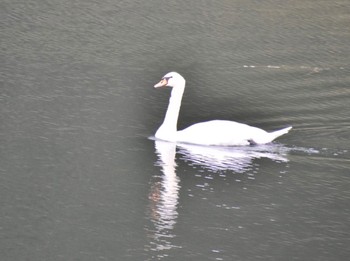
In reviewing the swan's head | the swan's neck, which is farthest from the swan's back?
the swan's head

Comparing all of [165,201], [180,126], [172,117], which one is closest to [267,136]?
[172,117]

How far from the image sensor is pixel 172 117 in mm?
14617

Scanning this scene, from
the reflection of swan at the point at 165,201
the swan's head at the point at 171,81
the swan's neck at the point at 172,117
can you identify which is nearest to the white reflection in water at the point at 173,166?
the reflection of swan at the point at 165,201

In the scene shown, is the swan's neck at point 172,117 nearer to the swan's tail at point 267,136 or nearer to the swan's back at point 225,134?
the swan's back at point 225,134

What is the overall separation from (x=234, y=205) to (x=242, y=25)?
25.7ft

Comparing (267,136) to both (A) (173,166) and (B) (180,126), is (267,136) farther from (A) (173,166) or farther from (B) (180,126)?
(B) (180,126)

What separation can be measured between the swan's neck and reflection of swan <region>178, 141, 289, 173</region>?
0.20 metres

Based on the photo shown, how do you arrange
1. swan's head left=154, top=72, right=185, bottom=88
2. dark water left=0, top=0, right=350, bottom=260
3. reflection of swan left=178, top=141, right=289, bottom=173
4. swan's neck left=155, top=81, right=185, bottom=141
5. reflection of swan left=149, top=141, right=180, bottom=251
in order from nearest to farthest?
reflection of swan left=149, top=141, right=180, bottom=251
dark water left=0, top=0, right=350, bottom=260
reflection of swan left=178, top=141, right=289, bottom=173
swan's neck left=155, top=81, right=185, bottom=141
swan's head left=154, top=72, right=185, bottom=88

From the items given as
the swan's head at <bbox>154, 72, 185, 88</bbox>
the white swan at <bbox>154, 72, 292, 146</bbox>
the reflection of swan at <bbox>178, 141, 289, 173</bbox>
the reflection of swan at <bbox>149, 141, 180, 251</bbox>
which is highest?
the swan's head at <bbox>154, 72, 185, 88</bbox>

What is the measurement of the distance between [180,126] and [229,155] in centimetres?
180

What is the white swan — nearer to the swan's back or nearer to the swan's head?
the swan's back

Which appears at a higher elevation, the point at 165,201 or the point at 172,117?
the point at 172,117

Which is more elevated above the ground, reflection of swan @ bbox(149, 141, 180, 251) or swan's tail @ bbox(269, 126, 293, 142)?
swan's tail @ bbox(269, 126, 293, 142)

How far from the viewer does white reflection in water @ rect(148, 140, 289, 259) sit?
11.2 meters
